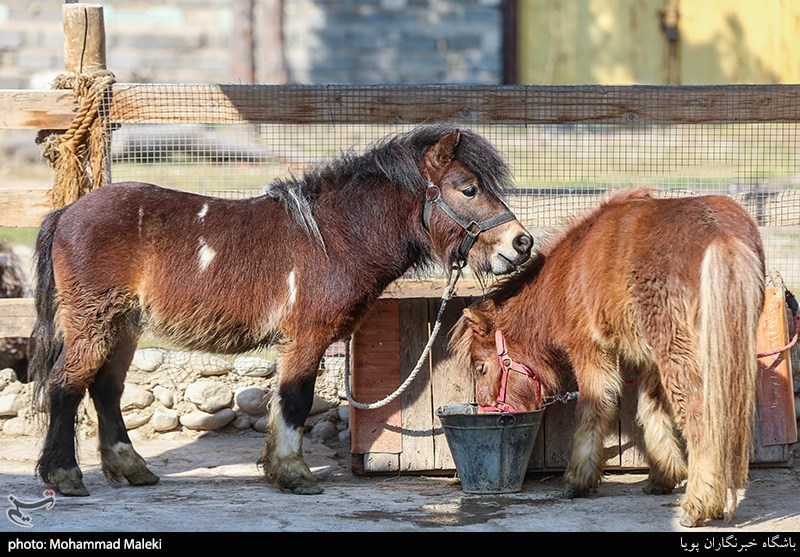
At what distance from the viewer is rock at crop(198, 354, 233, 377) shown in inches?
289

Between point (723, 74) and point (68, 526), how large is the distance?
45.8ft

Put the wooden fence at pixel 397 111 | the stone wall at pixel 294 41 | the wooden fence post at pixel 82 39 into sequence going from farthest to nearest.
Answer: the stone wall at pixel 294 41 → the wooden fence post at pixel 82 39 → the wooden fence at pixel 397 111

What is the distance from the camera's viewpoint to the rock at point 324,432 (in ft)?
23.4

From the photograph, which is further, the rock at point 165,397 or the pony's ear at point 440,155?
the rock at point 165,397

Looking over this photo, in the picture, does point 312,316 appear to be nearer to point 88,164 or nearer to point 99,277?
point 99,277

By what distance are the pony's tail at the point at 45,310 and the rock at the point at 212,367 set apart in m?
1.64

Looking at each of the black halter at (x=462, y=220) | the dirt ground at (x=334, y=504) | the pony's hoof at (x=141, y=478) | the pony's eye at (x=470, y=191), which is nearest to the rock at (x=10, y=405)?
the dirt ground at (x=334, y=504)

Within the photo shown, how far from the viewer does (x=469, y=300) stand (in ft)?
21.2

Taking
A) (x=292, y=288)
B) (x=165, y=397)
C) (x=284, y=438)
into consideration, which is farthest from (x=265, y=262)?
(x=165, y=397)

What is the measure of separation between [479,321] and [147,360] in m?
2.70

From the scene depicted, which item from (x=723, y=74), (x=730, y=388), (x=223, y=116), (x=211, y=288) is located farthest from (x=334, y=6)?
(x=730, y=388)

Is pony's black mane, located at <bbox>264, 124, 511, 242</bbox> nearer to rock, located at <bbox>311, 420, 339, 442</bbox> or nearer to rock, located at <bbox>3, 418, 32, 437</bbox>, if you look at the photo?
rock, located at <bbox>311, 420, 339, 442</bbox>

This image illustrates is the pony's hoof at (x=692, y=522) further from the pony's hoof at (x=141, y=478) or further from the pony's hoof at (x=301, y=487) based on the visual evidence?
the pony's hoof at (x=141, y=478)
